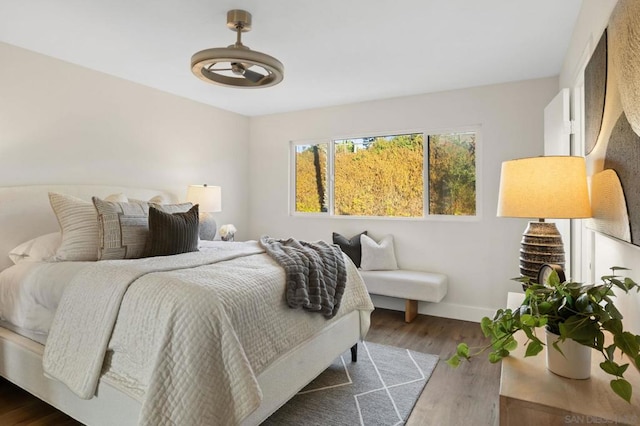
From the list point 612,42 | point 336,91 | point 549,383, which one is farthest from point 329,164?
point 549,383

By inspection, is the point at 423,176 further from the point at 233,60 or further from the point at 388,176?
the point at 233,60

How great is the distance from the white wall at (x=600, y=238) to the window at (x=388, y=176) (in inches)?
50.5

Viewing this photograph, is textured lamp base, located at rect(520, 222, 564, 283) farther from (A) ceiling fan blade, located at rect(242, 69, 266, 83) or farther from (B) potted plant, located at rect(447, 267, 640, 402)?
(A) ceiling fan blade, located at rect(242, 69, 266, 83)

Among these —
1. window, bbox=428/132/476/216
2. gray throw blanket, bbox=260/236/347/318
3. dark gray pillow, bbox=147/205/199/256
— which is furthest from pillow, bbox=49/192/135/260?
window, bbox=428/132/476/216

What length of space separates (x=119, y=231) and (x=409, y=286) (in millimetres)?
2627

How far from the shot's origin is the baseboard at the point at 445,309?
3.70m

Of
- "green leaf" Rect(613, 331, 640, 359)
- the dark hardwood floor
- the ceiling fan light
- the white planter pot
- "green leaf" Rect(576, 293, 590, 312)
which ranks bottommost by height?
the dark hardwood floor

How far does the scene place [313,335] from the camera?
213 cm

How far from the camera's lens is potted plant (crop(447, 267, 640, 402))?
75 centimetres

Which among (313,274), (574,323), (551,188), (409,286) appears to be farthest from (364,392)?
(574,323)

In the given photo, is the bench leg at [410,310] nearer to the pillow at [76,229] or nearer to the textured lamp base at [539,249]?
the textured lamp base at [539,249]

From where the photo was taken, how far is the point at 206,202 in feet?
12.5

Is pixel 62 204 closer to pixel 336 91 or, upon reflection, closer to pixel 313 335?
pixel 313 335

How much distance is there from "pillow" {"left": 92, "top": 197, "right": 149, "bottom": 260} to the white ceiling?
1.23 meters
